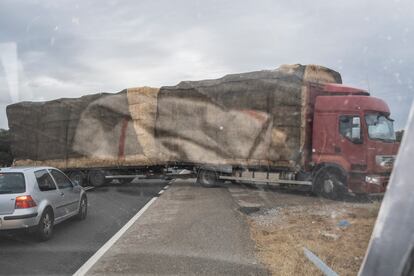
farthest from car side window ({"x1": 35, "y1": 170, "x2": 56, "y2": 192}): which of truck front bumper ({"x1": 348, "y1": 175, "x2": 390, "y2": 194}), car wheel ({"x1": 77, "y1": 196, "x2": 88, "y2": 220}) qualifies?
truck front bumper ({"x1": 348, "y1": 175, "x2": 390, "y2": 194})

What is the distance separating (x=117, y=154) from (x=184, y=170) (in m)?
2.77

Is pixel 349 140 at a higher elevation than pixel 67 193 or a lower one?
higher

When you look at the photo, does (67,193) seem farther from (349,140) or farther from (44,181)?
(349,140)

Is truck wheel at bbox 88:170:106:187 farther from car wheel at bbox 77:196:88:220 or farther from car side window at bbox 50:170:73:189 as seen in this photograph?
car side window at bbox 50:170:73:189

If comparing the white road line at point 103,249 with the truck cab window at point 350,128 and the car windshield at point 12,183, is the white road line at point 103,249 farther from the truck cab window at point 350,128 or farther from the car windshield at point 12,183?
the truck cab window at point 350,128

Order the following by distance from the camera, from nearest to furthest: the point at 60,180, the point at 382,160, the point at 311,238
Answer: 1. the point at 311,238
2. the point at 60,180
3. the point at 382,160

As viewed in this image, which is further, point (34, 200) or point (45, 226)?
point (45, 226)

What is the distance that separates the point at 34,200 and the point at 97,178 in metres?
12.2

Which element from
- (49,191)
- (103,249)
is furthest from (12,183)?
(103,249)

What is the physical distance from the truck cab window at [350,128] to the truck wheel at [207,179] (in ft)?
19.1

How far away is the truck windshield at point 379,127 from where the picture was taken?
47.3 feet

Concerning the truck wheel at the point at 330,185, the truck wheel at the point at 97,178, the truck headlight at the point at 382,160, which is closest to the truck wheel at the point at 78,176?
the truck wheel at the point at 97,178

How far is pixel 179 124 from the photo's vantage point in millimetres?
18141

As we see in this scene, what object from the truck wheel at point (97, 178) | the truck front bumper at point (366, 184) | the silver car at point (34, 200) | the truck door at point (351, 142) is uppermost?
the truck door at point (351, 142)
